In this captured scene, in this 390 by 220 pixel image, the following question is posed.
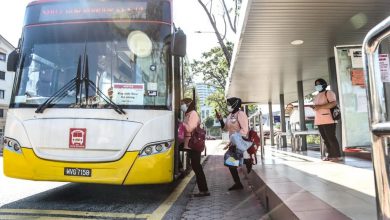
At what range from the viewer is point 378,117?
2080mm

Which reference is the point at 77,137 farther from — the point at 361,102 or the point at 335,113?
the point at 335,113

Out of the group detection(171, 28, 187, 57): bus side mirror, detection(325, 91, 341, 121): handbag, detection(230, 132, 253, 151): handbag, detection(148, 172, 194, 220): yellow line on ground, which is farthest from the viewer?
detection(325, 91, 341, 121): handbag

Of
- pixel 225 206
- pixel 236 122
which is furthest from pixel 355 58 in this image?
pixel 225 206

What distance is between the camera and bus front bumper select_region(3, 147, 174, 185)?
17.1ft

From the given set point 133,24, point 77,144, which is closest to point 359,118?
point 133,24

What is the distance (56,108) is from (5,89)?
145ft

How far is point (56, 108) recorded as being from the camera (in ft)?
17.9

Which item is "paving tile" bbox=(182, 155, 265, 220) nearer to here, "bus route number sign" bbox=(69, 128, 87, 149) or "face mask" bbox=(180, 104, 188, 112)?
"face mask" bbox=(180, 104, 188, 112)

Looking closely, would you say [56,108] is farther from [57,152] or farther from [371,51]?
[371,51]

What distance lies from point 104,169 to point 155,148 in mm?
785

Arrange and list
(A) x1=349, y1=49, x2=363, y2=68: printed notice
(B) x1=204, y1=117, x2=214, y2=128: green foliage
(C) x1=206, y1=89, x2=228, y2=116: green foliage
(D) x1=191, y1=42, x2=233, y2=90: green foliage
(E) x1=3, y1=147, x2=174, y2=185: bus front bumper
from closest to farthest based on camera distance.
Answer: (E) x1=3, y1=147, x2=174, y2=185: bus front bumper
(A) x1=349, y1=49, x2=363, y2=68: printed notice
(D) x1=191, y1=42, x2=233, y2=90: green foliage
(C) x1=206, y1=89, x2=228, y2=116: green foliage
(B) x1=204, y1=117, x2=214, y2=128: green foliage

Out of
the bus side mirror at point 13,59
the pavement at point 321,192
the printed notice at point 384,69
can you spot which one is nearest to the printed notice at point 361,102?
the pavement at point 321,192

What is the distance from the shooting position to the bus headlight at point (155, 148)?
5.29m

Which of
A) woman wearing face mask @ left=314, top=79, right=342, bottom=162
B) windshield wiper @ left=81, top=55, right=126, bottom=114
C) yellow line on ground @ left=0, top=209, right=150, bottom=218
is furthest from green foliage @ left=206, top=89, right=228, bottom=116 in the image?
yellow line on ground @ left=0, top=209, right=150, bottom=218
